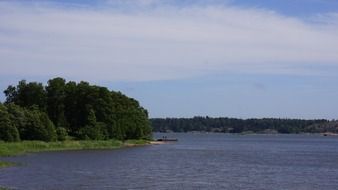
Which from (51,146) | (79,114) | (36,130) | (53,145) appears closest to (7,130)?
(51,146)

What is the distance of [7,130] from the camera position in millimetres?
115688

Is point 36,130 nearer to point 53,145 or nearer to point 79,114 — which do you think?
point 53,145

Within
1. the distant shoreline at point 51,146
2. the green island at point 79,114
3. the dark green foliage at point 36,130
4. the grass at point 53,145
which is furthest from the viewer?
the green island at point 79,114

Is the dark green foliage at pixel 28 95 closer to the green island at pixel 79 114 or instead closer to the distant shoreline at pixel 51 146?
the green island at pixel 79 114

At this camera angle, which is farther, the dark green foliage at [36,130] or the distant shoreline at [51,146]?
the dark green foliage at [36,130]

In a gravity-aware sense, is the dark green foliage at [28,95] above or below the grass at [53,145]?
above

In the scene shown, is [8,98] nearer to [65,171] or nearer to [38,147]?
[38,147]

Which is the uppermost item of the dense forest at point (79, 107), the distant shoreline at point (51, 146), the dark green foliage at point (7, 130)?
the dense forest at point (79, 107)

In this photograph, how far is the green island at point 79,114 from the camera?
442ft

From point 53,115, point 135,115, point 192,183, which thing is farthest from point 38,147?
point 192,183

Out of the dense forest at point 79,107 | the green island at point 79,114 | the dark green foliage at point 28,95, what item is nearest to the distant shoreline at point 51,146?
the green island at point 79,114

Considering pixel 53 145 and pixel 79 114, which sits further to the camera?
pixel 79 114

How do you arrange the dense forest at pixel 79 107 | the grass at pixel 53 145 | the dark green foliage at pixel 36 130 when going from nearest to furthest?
the grass at pixel 53 145, the dark green foliage at pixel 36 130, the dense forest at pixel 79 107

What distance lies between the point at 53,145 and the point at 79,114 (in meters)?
31.8
